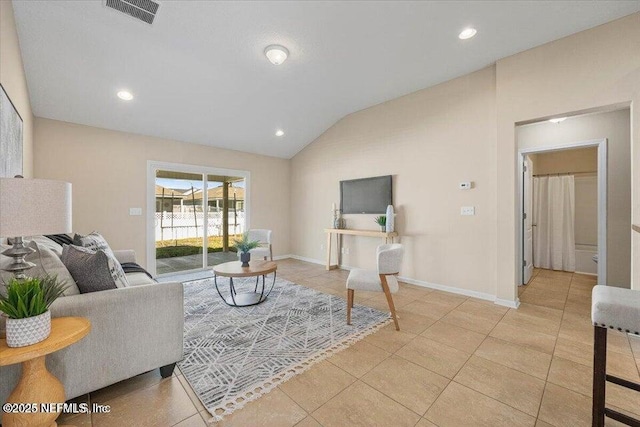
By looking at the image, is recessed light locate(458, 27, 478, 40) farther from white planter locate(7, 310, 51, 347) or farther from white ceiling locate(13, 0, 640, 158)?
white planter locate(7, 310, 51, 347)

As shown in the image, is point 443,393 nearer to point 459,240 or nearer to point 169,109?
point 459,240

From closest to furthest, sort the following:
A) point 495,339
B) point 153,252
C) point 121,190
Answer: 1. point 495,339
2. point 121,190
3. point 153,252

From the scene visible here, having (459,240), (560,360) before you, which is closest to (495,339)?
(560,360)

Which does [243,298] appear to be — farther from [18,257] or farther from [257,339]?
[18,257]

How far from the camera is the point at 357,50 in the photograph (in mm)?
2939

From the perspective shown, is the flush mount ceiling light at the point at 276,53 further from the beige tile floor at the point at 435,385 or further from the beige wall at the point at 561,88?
the beige tile floor at the point at 435,385

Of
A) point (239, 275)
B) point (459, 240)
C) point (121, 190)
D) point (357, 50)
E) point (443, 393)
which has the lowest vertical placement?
point (443, 393)

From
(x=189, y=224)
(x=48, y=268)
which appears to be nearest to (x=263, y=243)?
(x=189, y=224)

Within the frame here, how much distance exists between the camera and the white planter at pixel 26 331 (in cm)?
109

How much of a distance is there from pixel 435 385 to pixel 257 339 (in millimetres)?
1495

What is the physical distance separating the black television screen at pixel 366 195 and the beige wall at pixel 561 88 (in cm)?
166

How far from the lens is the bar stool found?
1.21 m

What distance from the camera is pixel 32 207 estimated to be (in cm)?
113

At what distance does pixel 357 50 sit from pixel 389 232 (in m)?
2.58
